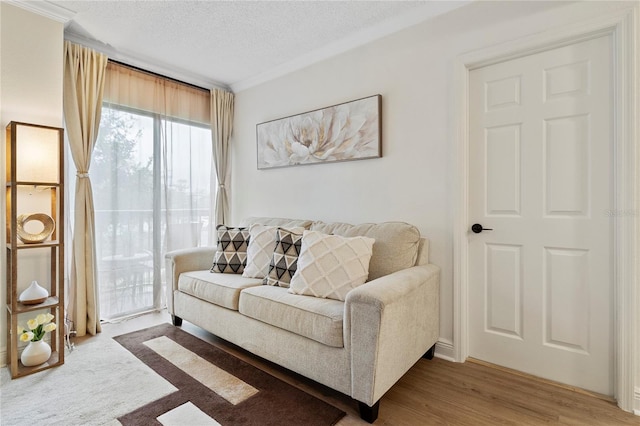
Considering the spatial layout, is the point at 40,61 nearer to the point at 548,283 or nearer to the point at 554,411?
the point at 548,283

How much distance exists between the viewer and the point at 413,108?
2379 mm

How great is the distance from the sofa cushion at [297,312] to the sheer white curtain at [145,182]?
1.61 meters

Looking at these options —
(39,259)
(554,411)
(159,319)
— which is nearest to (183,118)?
(39,259)

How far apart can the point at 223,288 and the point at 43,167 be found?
1.49 meters

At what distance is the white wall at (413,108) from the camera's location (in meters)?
2.03

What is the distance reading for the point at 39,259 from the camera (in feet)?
7.57

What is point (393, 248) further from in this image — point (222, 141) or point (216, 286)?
point (222, 141)

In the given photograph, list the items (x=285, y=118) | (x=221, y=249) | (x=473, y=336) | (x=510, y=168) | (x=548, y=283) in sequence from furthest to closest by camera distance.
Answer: (x=285, y=118) → (x=221, y=249) → (x=473, y=336) → (x=510, y=168) → (x=548, y=283)

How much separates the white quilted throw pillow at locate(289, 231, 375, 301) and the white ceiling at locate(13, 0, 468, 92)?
5.55 ft

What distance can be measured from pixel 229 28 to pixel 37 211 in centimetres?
200

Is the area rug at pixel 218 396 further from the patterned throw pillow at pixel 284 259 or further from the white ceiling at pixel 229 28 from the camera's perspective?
the white ceiling at pixel 229 28

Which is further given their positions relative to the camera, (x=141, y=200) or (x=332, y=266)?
(x=141, y=200)

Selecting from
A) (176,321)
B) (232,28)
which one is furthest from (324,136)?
(176,321)

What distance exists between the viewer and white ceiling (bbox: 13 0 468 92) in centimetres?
227
